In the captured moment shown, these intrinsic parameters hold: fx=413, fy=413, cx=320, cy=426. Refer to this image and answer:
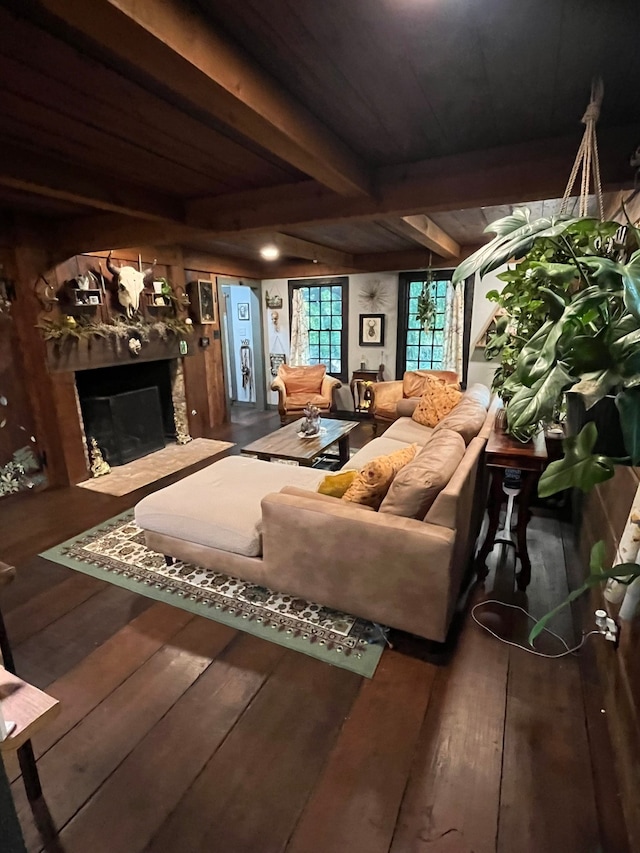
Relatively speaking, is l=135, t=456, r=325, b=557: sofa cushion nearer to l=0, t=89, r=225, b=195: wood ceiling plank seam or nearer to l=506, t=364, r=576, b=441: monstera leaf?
l=506, t=364, r=576, b=441: monstera leaf

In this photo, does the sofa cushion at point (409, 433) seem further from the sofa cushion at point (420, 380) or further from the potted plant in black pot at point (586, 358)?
the potted plant in black pot at point (586, 358)

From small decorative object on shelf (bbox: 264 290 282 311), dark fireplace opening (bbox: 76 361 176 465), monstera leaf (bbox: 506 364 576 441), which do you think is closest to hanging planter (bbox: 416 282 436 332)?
small decorative object on shelf (bbox: 264 290 282 311)

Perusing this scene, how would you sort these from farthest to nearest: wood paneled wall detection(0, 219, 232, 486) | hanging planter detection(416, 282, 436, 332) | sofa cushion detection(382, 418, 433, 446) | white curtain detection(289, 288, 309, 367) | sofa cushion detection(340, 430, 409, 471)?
1. white curtain detection(289, 288, 309, 367)
2. hanging planter detection(416, 282, 436, 332)
3. sofa cushion detection(382, 418, 433, 446)
4. wood paneled wall detection(0, 219, 232, 486)
5. sofa cushion detection(340, 430, 409, 471)

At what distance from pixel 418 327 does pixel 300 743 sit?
5268 millimetres

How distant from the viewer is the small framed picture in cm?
605

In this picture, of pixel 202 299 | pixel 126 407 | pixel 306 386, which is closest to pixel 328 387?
pixel 306 386

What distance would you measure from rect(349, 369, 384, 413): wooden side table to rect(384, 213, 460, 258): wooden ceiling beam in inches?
76.1

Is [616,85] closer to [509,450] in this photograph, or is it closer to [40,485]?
[509,450]

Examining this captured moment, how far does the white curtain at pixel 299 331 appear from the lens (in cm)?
647

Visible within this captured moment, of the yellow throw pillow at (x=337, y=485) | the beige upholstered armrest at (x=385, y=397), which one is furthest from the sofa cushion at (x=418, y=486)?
the beige upholstered armrest at (x=385, y=397)

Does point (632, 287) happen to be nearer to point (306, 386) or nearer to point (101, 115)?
point (101, 115)

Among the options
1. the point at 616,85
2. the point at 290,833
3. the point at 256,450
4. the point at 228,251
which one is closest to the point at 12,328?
the point at 256,450

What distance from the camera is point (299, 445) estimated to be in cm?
357

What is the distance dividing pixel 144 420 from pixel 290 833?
4014 mm
